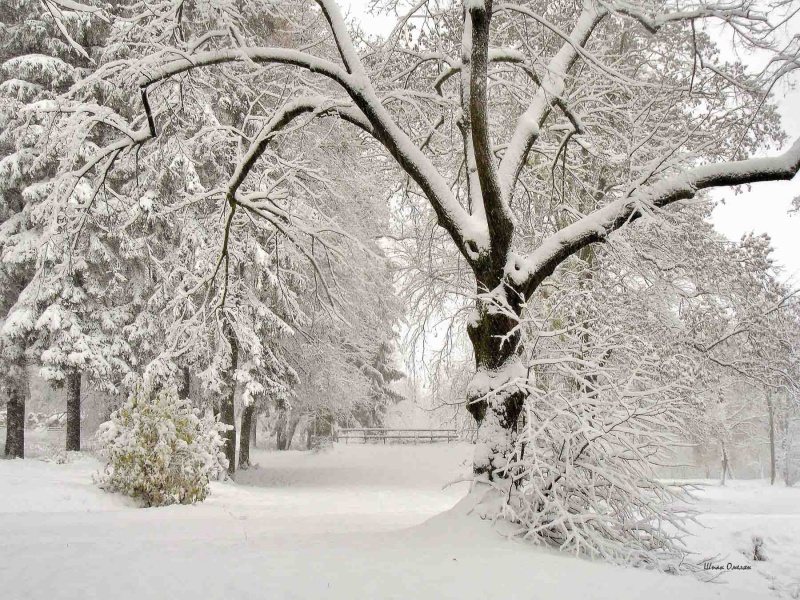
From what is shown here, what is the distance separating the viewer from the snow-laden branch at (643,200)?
5.24 meters

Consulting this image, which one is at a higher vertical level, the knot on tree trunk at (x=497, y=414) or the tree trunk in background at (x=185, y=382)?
the knot on tree trunk at (x=497, y=414)

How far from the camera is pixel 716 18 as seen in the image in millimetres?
5383

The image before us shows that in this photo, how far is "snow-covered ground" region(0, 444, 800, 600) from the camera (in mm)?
3389

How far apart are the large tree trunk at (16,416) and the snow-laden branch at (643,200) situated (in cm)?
1365

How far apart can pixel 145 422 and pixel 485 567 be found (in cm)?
639

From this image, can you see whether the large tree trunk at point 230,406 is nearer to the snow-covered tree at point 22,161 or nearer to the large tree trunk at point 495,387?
the snow-covered tree at point 22,161

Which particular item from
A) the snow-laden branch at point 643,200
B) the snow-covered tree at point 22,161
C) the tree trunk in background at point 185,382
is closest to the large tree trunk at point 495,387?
the snow-laden branch at point 643,200

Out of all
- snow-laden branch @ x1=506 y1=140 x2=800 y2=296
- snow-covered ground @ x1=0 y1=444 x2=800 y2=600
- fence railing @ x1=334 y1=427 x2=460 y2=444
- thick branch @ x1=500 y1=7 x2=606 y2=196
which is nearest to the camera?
snow-covered ground @ x1=0 y1=444 x2=800 y2=600

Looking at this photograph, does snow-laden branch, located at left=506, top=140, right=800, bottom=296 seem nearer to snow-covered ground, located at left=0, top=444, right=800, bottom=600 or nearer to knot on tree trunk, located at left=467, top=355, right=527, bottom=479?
knot on tree trunk, located at left=467, top=355, right=527, bottom=479

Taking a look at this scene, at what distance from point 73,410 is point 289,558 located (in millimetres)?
12648

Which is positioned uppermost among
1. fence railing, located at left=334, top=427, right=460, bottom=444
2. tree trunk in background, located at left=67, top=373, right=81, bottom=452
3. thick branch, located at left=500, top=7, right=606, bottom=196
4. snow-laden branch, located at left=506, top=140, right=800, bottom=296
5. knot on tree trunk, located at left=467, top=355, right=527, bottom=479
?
thick branch, located at left=500, top=7, right=606, bottom=196

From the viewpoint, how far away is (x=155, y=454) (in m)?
8.33

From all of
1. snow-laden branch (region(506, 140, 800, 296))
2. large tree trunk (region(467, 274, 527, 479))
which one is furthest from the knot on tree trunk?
snow-laden branch (region(506, 140, 800, 296))

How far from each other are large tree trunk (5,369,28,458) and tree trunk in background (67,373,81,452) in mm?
1008
